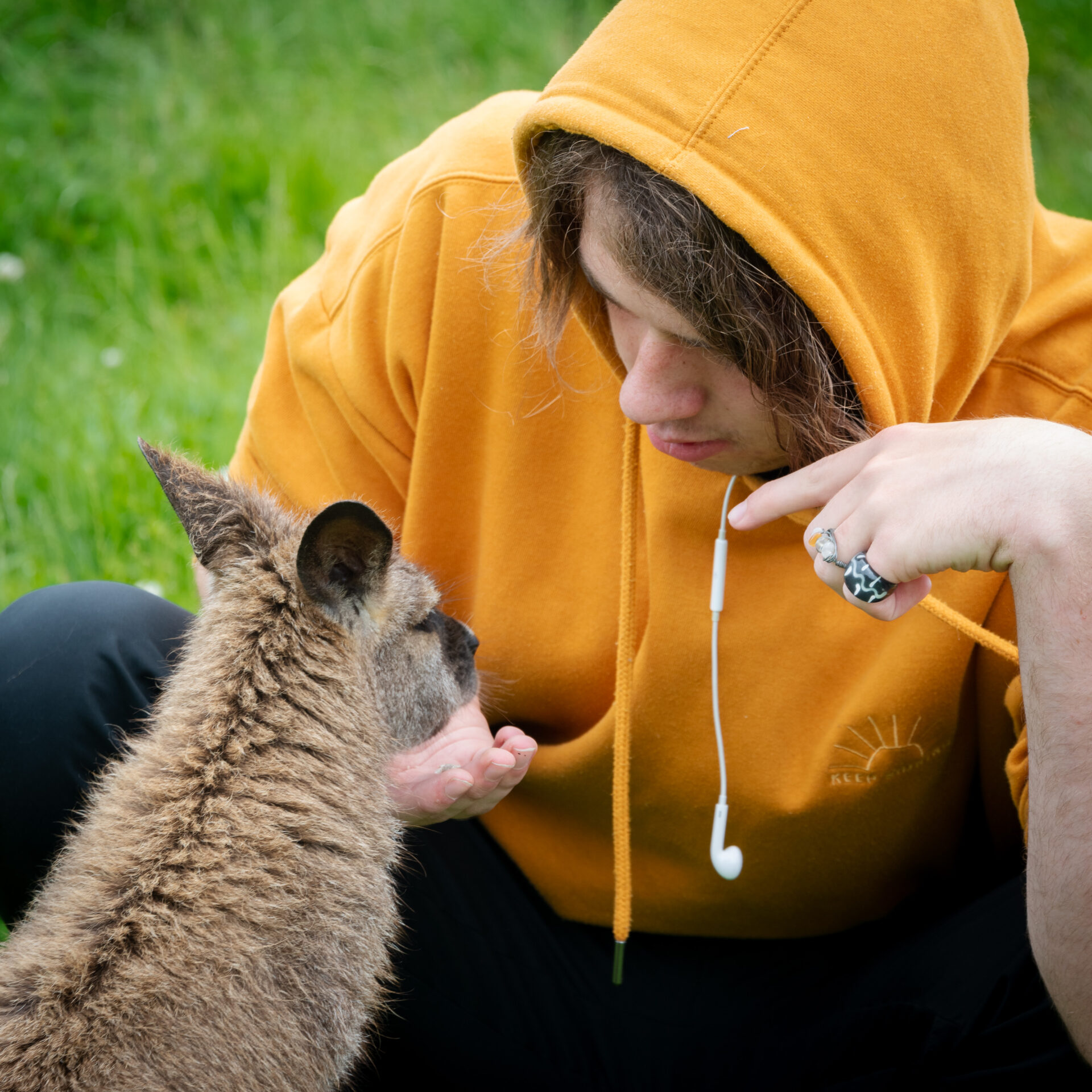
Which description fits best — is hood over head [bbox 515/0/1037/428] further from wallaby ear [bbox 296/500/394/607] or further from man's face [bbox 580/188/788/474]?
wallaby ear [bbox 296/500/394/607]

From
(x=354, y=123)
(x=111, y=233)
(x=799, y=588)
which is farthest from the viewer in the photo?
(x=354, y=123)

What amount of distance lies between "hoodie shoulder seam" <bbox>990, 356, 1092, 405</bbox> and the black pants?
108 centimetres

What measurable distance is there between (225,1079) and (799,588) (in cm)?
149

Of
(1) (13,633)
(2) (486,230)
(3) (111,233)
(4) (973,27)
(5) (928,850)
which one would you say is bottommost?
(5) (928,850)

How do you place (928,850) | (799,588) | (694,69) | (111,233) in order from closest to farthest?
(694,69) < (799,588) < (928,850) < (111,233)

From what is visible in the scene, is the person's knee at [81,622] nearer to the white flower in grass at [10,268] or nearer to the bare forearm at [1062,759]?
the bare forearm at [1062,759]

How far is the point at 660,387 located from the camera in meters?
2.06

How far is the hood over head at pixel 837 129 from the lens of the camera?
1.86m

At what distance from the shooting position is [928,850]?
8.79 ft

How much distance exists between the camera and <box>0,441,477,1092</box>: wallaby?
1.90 meters

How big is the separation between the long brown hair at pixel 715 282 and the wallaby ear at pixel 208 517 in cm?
93

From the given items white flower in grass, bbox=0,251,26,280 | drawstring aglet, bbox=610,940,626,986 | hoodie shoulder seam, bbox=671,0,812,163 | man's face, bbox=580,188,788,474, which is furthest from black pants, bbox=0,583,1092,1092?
white flower in grass, bbox=0,251,26,280

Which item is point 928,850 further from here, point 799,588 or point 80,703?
point 80,703

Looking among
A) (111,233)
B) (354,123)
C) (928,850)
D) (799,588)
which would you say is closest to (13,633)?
(799,588)
